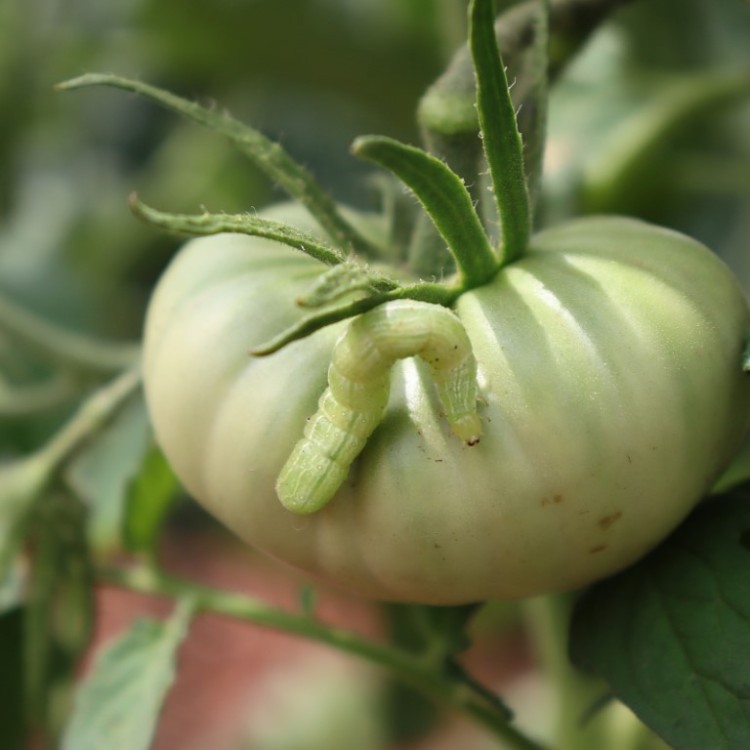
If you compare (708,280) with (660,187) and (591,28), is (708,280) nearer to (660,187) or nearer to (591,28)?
(591,28)

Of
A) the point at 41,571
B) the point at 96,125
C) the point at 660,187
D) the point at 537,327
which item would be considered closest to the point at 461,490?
the point at 537,327

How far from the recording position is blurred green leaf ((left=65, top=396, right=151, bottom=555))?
3.38ft

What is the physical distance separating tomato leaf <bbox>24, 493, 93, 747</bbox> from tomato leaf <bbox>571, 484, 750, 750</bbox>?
400 mm

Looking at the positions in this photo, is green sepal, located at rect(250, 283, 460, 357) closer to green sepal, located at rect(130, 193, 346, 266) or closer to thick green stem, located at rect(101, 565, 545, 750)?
green sepal, located at rect(130, 193, 346, 266)

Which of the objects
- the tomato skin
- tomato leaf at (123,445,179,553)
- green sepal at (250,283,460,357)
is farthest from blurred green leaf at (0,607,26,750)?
green sepal at (250,283,460,357)

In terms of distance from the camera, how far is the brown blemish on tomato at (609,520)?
1.72ft

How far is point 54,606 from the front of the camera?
2.93 ft

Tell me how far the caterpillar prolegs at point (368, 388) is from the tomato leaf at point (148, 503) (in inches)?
13.2

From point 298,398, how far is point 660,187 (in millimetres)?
717

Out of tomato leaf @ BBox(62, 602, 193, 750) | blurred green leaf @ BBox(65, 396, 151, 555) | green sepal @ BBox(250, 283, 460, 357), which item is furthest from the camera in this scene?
blurred green leaf @ BBox(65, 396, 151, 555)

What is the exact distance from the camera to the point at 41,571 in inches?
33.3

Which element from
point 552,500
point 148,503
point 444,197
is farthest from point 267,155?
point 148,503

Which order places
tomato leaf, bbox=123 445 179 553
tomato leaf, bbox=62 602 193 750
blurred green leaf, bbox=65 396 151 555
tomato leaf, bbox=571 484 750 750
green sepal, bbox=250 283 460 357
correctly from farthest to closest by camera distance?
blurred green leaf, bbox=65 396 151 555 < tomato leaf, bbox=123 445 179 553 < tomato leaf, bbox=62 602 193 750 < tomato leaf, bbox=571 484 750 750 < green sepal, bbox=250 283 460 357

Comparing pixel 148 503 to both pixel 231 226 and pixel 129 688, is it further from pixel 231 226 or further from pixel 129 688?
pixel 231 226
